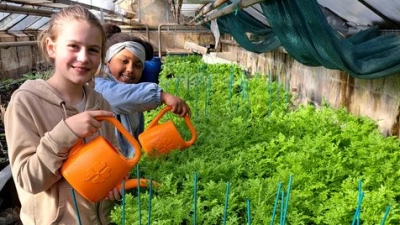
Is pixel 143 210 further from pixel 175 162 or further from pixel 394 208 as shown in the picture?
pixel 394 208

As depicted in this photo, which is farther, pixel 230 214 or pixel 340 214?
pixel 230 214

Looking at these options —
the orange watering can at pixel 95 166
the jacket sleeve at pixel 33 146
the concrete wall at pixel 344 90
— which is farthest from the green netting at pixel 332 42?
the jacket sleeve at pixel 33 146

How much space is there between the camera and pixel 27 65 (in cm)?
1261

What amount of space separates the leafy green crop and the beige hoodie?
0.93 feet

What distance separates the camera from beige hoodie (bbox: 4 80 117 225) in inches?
53.2

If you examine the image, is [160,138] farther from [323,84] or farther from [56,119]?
[323,84]

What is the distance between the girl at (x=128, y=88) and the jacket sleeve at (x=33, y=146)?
0.79 m

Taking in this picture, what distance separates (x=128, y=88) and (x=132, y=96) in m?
0.07

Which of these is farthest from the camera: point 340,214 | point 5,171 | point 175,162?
point 5,171

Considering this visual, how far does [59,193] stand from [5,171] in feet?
9.41

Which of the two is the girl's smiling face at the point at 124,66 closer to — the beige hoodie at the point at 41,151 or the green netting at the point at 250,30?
the beige hoodie at the point at 41,151

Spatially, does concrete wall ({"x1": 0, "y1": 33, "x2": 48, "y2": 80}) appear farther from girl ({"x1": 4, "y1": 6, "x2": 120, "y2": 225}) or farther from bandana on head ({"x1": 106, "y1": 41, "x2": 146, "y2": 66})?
girl ({"x1": 4, "y1": 6, "x2": 120, "y2": 225})

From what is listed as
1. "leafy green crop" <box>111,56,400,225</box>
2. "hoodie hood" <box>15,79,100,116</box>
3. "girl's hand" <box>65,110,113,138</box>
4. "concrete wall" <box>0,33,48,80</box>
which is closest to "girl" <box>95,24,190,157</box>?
"leafy green crop" <box>111,56,400,225</box>

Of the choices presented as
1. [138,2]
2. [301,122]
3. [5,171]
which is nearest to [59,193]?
[301,122]
